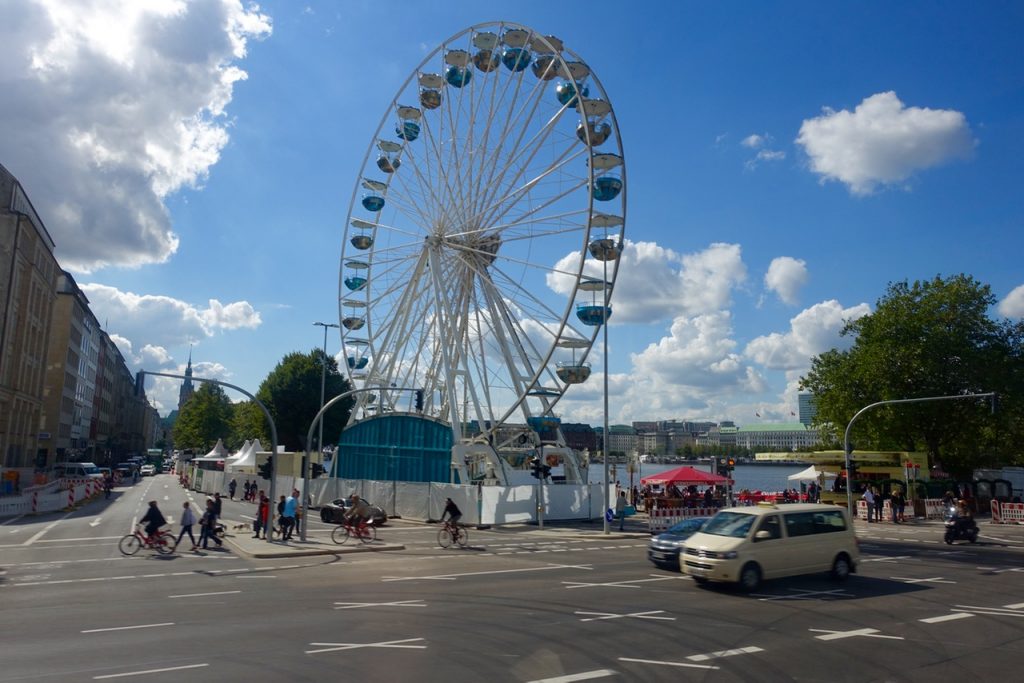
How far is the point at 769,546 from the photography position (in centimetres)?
1543

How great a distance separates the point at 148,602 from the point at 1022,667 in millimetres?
13856

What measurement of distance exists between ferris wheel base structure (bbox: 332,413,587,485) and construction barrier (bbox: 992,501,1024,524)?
20.4 metres

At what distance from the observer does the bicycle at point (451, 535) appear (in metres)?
24.3

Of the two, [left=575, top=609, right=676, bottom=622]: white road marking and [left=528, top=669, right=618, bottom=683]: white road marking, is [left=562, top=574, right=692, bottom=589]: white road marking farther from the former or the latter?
[left=528, top=669, right=618, bottom=683]: white road marking

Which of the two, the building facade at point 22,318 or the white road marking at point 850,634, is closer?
the white road marking at point 850,634

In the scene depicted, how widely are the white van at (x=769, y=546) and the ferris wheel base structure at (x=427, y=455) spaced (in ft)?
57.5

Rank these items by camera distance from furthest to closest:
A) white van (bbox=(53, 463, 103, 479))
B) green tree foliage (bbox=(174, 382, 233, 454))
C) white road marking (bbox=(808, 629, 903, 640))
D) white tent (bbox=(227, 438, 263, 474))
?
green tree foliage (bbox=(174, 382, 233, 454))
white van (bbox=(53, 463, 103, 479))
white tent (bbox=(227, 438, 263, 474))
white road marking (bbox=(808, 629, 903, 640))

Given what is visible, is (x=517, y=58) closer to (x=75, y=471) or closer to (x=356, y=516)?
(x=356, y=516)

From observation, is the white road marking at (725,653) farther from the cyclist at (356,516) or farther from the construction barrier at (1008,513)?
the construction barrier at (1008,513)

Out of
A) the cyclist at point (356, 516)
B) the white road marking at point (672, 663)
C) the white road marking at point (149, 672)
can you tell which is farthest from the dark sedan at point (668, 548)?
the white road marking at point (149, 672)

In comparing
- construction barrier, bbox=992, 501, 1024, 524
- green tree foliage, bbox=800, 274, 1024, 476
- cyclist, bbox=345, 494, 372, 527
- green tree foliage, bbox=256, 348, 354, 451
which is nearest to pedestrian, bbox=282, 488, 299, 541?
cyclist, bbox=345, 494, 372, 527

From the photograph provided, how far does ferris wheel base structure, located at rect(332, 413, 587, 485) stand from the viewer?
35750mm

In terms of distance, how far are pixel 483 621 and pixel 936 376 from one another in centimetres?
4793

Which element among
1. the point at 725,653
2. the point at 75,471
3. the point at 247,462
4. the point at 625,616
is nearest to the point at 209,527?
the point at 625,616
